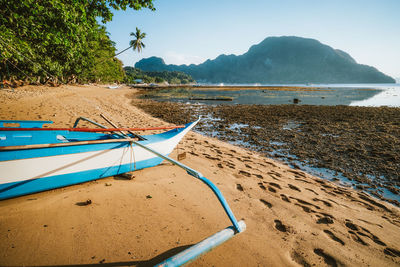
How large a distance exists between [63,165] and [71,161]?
0.13m

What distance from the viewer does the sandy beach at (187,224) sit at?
2.12m

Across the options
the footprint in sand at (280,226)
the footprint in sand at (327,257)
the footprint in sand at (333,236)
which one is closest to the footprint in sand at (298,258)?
the footprint in sand at (327,257)

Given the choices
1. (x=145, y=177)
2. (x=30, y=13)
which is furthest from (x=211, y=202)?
(x=30, y=13)

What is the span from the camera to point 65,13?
4.91 m

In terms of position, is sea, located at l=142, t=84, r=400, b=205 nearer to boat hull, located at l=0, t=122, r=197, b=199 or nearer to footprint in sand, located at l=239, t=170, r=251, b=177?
footprint in sand, located at l=239, t=170, r=251, b=177

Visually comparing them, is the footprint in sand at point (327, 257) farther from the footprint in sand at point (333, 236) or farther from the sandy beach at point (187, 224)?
the footprint in sand at point (333, 236)

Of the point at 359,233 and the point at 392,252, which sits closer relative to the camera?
the point at 392,252

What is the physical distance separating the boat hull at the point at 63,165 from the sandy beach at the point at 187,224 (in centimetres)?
21

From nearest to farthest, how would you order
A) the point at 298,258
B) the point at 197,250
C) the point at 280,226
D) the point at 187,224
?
the point at 197,250
the point at 298,258
the point at 187,224
the point at 280,226

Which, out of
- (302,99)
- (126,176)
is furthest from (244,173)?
(302,99)

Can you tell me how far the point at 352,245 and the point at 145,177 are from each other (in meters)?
4.07

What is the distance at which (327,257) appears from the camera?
2.31 metres

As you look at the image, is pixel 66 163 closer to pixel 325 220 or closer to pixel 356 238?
pixel 325 220

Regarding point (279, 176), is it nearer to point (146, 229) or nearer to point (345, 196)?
point (345, 196)
